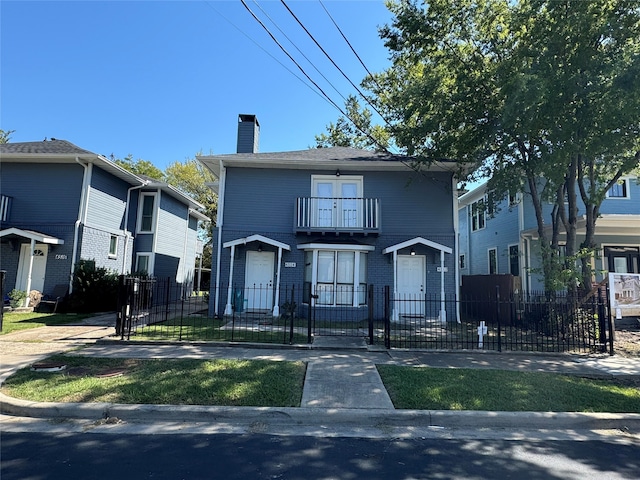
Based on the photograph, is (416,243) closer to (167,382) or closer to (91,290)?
(167,382)

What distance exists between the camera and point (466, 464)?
3.77m

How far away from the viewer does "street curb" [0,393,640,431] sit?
15.8 ft

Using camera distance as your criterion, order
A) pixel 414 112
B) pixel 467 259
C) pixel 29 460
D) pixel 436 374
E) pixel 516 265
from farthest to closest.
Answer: pixel 467 259
pixel 516 265
pixel 414 112
pixel 436 374
pixel 29 460

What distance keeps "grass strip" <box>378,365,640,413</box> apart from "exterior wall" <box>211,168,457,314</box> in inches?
282

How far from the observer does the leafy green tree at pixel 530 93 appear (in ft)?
29.6

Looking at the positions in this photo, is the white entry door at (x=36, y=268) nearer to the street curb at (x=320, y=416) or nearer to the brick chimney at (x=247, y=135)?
the brick chimney at (x=247, y=135)

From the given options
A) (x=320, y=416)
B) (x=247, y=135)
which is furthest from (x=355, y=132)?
(x=320, y=416)

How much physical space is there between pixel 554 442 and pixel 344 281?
30.7 ft

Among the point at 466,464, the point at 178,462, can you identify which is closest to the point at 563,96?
the point at 466,464

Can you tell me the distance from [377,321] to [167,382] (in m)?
8.50

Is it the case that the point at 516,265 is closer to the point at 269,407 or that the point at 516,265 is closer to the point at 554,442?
the point at 554,442

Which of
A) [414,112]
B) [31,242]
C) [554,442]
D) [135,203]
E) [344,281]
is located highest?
[414,112]

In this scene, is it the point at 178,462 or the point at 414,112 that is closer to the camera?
the point at 178,462

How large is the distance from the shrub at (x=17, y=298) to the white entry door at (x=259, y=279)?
7792 mm
